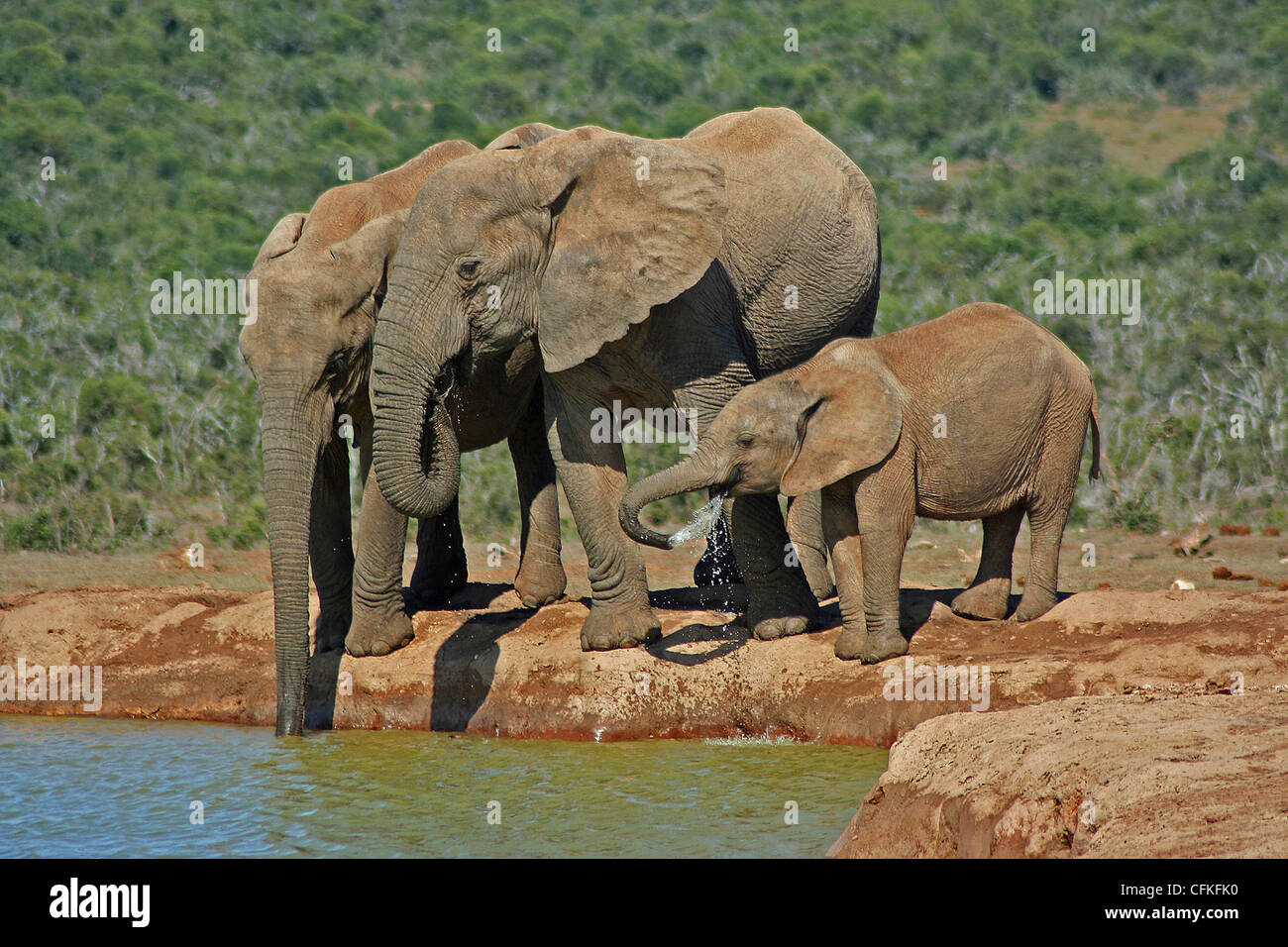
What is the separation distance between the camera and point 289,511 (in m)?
7.45

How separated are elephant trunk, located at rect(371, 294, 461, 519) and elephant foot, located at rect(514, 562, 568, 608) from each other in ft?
6.33

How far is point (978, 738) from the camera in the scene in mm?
5633

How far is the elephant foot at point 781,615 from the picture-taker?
815 centimetres

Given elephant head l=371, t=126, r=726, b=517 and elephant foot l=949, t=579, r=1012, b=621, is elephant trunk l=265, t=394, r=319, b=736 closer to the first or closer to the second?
elephant head l=371, t=126, r=726, b=517

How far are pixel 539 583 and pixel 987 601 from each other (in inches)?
99.4

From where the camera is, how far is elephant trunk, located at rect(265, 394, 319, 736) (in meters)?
7.43

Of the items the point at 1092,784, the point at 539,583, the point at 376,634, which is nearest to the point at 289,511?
the point at 376,634

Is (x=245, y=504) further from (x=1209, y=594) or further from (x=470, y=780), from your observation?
(x=1209, y=594)

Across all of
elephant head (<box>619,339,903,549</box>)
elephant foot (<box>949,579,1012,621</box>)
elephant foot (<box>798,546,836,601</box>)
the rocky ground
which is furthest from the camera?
elephant foot (<box>798,546,836,601</box>)

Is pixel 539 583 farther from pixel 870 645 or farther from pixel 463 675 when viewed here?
pixel 870 645

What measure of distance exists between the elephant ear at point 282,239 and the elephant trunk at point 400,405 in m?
1.03

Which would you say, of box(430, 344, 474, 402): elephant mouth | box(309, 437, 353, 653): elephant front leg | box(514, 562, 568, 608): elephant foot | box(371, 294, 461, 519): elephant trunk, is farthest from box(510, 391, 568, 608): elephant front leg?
box(371, 294, 461, 519): elephant trunk

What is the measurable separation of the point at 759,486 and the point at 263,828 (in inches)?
107

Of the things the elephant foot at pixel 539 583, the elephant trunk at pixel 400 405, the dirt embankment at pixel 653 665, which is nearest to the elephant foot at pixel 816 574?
the dirt embankment at pixel 653 665
